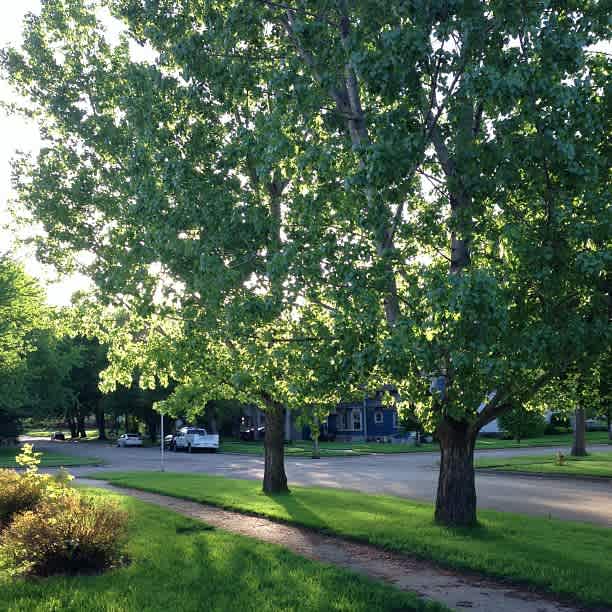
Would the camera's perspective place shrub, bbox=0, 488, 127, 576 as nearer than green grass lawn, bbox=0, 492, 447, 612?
No

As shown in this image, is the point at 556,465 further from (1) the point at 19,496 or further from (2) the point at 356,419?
Result: (2) the point at 356,419

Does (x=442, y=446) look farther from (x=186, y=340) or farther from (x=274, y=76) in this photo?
(x=274, y=76)

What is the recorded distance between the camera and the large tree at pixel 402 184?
8.23m

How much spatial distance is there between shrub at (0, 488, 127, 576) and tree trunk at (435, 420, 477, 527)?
19.9 feet

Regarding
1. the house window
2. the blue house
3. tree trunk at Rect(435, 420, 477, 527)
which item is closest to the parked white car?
the blue house

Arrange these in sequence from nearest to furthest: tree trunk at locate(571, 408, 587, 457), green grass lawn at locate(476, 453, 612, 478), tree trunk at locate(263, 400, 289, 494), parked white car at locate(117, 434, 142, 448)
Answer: tree trunk at locate(263, 400, 289, 494), green grass lawn at locate(476, 453, 612, 478), tree trunk at locate(571, 408, 587, 457), parked white car at locate(117, 434, 142, 448)

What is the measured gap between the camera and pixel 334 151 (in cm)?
928

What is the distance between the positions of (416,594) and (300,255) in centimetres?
448

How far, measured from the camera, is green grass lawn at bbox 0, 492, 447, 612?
7.14 m

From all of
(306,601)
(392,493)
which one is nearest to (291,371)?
(306,601)

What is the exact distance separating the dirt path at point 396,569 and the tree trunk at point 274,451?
4061 mm

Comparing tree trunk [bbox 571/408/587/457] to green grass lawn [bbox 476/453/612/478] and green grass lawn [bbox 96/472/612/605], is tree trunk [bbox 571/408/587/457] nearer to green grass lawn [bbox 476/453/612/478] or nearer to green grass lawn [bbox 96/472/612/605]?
green grass lawn [bbox 476/453/612/478]

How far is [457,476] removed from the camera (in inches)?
504

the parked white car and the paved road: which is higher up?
the paved road
